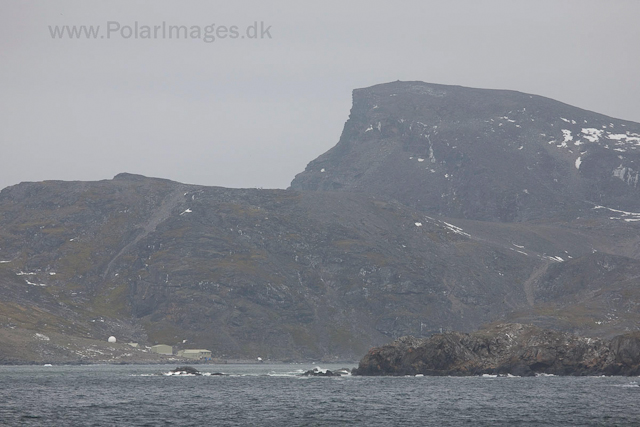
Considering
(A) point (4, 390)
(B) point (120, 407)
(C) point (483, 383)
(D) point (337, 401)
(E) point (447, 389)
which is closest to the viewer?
(B) point (120, 407)

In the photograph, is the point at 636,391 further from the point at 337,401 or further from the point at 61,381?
the point at 61,381

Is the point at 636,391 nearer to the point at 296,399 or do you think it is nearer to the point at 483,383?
the point at 483,383

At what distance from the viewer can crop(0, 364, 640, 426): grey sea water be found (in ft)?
356

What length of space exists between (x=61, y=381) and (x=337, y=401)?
77.2 m

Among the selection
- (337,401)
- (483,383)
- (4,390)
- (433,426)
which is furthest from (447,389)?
(4,390)

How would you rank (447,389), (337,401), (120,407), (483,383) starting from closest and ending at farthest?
(120,407) → (337,401) → (447,389) → (483,383)

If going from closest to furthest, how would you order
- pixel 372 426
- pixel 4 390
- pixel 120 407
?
pixel 372 426, pixel 120 407, pixel 4 390

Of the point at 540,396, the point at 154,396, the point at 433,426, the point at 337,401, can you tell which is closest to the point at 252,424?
the point at 433,426

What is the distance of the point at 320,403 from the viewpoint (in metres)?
138

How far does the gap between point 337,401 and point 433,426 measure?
37154mm

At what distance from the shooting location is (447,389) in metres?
167

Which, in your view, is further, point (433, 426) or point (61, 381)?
point (61, 381)

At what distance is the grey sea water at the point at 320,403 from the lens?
108625 mm

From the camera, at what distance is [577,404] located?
128375 mm
